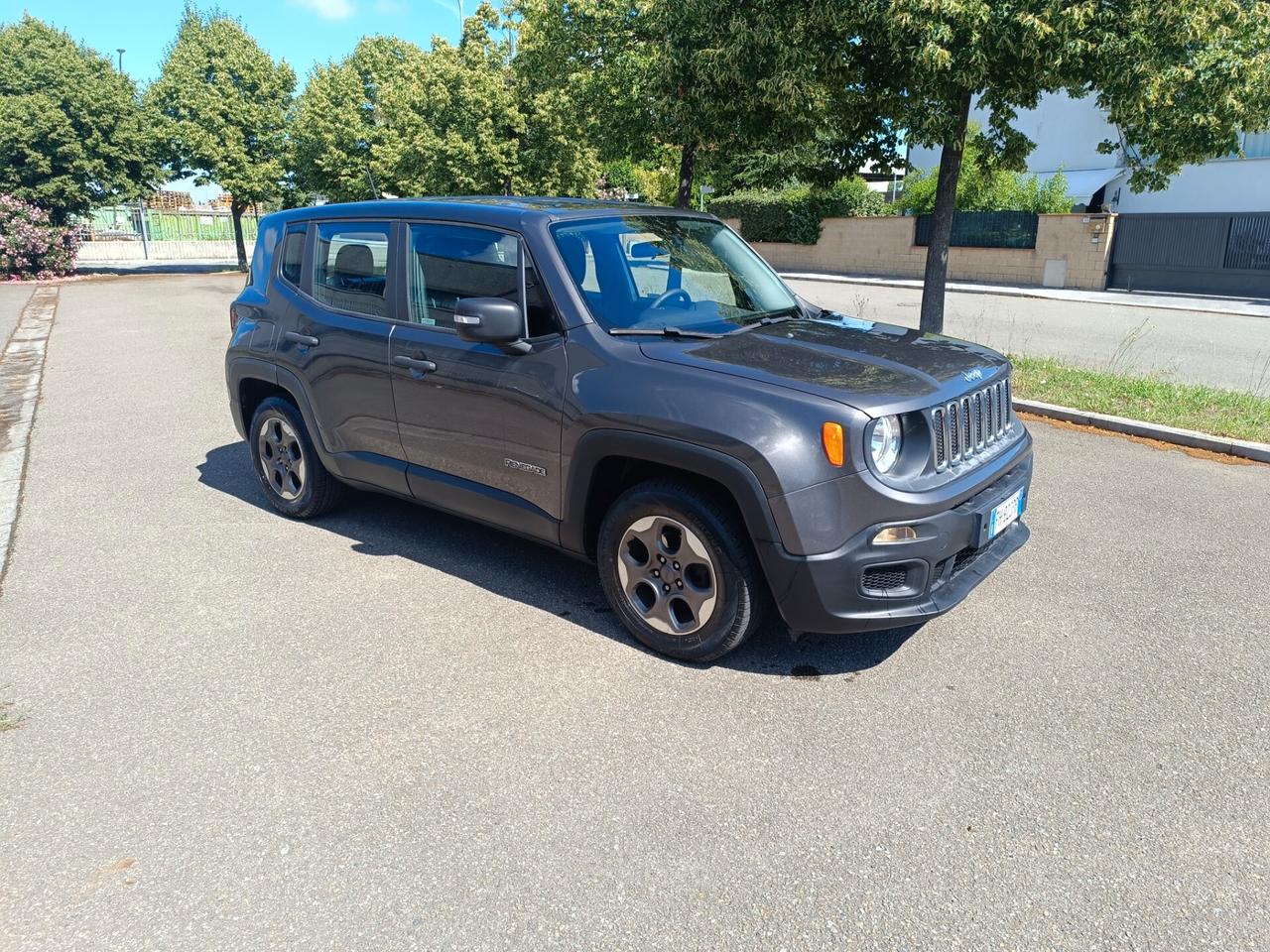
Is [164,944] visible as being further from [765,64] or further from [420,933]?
[765,64]

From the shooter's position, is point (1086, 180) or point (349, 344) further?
point (1086, 180)

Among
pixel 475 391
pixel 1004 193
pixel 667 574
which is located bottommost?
pixel 667 574

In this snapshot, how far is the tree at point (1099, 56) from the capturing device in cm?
832

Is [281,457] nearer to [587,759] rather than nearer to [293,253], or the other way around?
[293,253]

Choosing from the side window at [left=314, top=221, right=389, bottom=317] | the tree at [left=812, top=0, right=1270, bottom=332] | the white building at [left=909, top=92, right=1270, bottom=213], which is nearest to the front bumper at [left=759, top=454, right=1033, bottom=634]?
the side window at [left=314, top=221, right=389, bottom=317]

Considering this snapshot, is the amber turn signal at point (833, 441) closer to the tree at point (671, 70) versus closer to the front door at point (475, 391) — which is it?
the front door at point (475, 391)

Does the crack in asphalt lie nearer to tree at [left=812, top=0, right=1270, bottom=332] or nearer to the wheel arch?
the wheel arch

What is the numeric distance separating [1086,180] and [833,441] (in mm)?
31310

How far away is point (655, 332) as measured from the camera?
3945 mm

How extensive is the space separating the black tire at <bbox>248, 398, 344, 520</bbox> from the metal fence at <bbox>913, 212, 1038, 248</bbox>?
79.4 feet

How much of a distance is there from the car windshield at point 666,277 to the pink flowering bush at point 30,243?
1224 inches

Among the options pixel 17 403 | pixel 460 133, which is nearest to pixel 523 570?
pixel 17 403

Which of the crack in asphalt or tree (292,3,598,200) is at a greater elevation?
tree (292,3,598,200)

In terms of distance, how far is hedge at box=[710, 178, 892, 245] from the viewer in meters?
33.1
